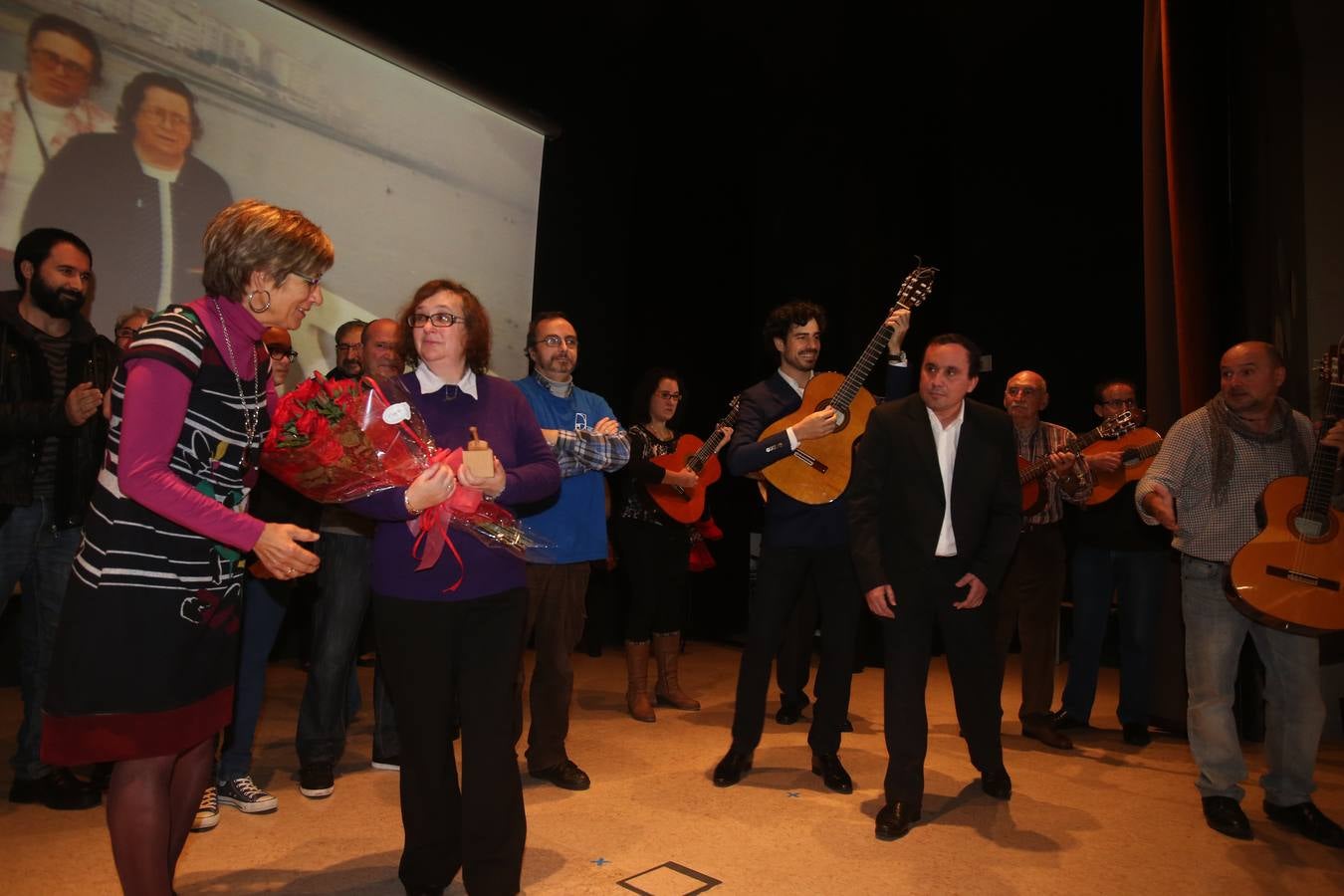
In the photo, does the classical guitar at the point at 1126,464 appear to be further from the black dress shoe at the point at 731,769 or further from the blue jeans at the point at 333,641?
the blue jeans at the point at 333,641

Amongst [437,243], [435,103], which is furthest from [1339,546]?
[435,103]

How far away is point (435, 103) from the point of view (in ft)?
17.6

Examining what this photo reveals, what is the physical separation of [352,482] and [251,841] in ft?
4.83

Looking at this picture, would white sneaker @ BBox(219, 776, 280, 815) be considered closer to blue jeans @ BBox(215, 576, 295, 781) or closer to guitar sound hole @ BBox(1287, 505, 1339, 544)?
blue jeans @ BBox(215, 576, 295, 781)

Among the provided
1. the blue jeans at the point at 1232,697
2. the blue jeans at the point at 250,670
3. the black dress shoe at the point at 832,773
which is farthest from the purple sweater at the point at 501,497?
the blue jeans at the point at 1232,697

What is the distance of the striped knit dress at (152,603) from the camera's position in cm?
162

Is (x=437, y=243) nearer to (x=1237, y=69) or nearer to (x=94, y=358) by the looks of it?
(x=94, y=358)

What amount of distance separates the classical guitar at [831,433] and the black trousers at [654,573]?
1480 millimetres

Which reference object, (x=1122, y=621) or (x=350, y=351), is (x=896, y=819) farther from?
(x=350, y=351)

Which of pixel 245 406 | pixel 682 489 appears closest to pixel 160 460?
pixel 245 406

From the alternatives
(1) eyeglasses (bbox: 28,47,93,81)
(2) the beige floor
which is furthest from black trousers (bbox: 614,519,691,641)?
(1) eyeglasses (bbox: 28,47,93,81)

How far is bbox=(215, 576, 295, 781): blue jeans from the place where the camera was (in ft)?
9.87

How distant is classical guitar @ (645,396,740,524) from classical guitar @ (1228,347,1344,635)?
249 cm

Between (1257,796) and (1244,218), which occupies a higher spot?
(1244,218)
